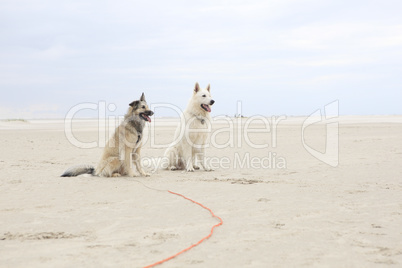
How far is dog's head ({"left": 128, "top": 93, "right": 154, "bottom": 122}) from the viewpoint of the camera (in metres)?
6.80

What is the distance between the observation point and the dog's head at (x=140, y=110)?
268 inches

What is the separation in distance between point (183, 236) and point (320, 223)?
142 cm

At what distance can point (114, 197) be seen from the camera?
4.92m

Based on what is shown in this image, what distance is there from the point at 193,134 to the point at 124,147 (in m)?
1.69

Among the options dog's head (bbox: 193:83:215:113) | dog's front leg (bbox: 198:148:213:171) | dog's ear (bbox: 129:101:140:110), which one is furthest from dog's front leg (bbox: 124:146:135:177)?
dog's head (bbox: 193:83:215:113)

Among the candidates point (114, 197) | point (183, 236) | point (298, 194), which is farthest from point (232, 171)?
point (183, 236)

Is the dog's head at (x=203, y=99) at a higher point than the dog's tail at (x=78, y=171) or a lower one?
higher

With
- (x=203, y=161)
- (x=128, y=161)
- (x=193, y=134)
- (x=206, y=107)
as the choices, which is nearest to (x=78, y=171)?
(x=128, y=161)

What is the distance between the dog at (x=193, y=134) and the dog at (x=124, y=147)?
1181mm

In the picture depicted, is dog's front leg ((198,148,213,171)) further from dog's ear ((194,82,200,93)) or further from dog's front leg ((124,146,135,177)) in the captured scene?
dog's front leg ((124,146,135,177))

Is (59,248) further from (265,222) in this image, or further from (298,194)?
(298,194)

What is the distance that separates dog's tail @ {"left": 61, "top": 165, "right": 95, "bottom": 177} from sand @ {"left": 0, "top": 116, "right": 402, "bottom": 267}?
8.5 inches

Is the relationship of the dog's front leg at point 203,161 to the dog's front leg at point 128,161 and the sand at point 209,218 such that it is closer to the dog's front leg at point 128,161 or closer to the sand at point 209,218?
the sand at point 209,218

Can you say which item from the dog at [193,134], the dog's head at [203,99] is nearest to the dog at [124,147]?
the dog at [193,134]
